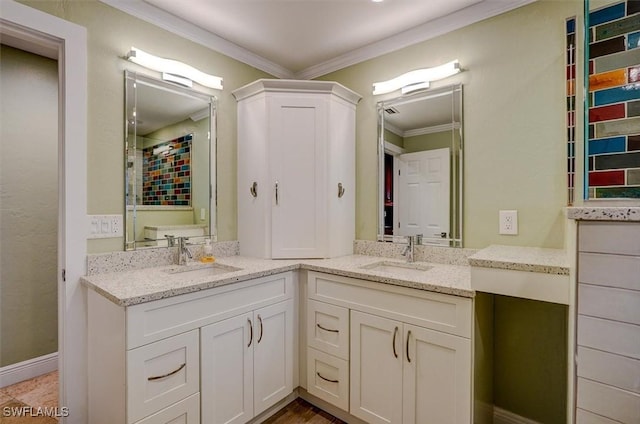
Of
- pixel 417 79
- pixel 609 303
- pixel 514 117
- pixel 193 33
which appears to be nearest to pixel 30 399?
pixel 193 33

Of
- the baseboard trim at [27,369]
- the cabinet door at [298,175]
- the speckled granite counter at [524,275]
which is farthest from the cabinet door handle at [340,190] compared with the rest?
the baseboard trim at [27,369]

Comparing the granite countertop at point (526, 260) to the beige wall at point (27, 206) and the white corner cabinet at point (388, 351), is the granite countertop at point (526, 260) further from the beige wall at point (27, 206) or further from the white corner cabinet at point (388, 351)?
the beige wall at point (27, 206)

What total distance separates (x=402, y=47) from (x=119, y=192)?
2062mm

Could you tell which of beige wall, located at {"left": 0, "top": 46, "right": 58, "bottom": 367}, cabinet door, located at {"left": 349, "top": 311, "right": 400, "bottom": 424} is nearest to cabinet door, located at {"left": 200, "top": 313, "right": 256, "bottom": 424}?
cabinet door, located at {"left": 349, "top": 311, "right": 400, "bottom": 424}

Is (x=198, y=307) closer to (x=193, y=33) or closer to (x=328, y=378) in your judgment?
(x=328, y=378)

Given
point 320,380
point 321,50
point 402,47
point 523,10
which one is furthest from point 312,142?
point 320,380

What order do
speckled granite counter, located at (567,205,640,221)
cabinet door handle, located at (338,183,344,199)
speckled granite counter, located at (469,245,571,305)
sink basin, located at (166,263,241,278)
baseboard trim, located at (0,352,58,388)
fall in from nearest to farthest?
speckled granite counter, located at (567,205,640,221), speckled granite counter, located at (469,245,571,305), sink basin, located at (166,263,241,278), baseboard trim, located at (0,352,58,388), cabinet door handle, located at (338,183,344,199)

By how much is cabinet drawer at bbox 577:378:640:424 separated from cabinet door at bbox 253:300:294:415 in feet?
4.61

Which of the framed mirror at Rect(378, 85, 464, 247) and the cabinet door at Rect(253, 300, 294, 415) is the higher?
the framed mirror at Rect(378, 85, 464, 247)

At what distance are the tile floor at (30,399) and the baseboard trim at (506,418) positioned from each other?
2.56m

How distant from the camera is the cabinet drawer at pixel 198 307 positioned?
4.30 ft

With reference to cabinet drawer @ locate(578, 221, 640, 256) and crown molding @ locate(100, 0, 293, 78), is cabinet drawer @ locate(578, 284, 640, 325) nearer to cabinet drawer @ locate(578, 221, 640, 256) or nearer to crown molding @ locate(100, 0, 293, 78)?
cabinet drawer @ locate(578, 221, 640, 256)

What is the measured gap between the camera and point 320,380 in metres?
1.92

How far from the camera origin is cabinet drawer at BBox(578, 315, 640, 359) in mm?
975
